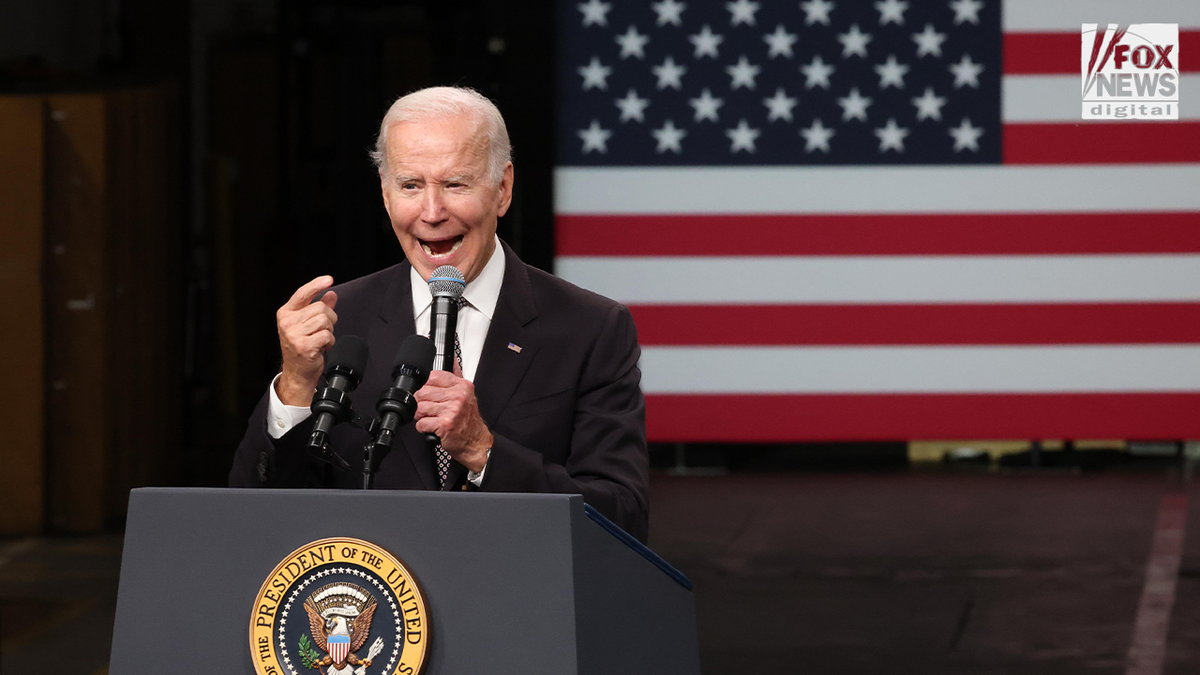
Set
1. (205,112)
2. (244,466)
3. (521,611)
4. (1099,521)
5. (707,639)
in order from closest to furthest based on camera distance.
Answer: (521,611) → (244,466) → (707,639) → (1099,521) → (205,112)

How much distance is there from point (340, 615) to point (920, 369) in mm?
5704

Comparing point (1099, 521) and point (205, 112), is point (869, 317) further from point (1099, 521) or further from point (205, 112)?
point (205, 112)

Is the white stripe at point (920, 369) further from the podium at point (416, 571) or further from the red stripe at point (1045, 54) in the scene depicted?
the podium at point (416, 571)

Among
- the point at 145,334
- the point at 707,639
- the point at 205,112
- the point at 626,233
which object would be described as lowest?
the point at 707,639

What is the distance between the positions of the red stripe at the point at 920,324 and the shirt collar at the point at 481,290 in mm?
4750


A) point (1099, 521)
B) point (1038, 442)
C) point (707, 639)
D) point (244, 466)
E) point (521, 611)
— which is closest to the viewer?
point (521, 611)

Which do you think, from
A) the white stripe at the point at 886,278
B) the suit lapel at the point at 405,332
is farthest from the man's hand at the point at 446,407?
the white stripe at the point at 886,278

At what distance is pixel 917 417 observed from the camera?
6.89m

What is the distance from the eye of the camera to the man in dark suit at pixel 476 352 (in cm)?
179

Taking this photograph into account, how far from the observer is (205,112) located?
6469 millimetres

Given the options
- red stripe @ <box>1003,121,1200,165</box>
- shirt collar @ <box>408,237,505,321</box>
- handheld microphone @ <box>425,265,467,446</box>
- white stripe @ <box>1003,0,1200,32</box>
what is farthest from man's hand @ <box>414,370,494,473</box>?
white stripe @ <box>1003,0,1200,32</box>

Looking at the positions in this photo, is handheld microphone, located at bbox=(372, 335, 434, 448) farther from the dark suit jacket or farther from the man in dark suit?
the dark suit jacket

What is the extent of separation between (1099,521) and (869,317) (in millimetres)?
1456

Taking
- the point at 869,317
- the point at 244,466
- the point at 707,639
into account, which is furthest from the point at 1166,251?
the point at 244,466
